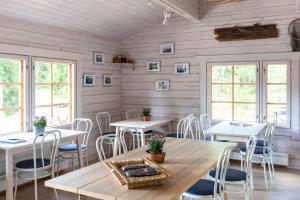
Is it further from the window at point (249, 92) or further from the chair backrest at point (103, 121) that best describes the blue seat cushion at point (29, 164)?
the window at point (249, 92)

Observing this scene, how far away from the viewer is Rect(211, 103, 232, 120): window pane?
527 centimetres

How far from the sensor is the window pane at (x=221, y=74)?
5.22 metres

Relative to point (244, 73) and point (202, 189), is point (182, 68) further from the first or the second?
point (202, 189)

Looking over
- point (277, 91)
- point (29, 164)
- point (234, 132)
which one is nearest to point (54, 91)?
point (29, 164)

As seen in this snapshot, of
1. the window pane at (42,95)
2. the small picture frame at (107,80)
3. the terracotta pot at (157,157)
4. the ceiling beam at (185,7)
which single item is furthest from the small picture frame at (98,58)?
the terracotta pot at (157,157)

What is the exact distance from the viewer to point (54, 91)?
4719mm

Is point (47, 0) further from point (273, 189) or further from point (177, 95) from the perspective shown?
point (273, 189)

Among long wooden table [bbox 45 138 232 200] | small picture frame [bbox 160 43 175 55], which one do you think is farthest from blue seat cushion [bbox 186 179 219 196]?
small picture frame [bbox 160 43 175 55]

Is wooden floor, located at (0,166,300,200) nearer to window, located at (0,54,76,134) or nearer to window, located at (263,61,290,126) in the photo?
window, located at (0,54,76,134)

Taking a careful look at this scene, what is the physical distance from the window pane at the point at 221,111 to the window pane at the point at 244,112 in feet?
0.33

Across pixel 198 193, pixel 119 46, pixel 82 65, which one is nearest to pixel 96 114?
→ pixel 82 65

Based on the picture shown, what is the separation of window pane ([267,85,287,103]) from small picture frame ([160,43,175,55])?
1.82 metres

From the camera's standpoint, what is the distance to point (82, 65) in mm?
5156

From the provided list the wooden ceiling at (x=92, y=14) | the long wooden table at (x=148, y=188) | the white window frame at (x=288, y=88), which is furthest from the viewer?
the white window frame at (x=288, y=88)
